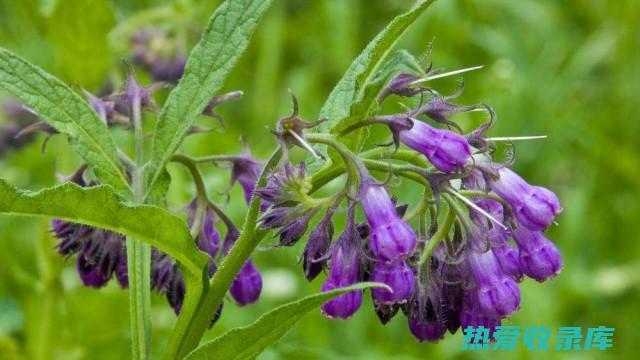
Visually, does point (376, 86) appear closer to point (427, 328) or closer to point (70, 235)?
point (427, 328)

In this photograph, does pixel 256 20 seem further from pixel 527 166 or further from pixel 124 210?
pixel 527 166

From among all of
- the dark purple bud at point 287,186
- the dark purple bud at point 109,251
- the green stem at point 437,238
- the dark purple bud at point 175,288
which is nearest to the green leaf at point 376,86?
the dark purple bud at point 287,186

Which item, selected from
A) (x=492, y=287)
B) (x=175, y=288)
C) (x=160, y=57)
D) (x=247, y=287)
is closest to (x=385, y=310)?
(x=492, y=287)

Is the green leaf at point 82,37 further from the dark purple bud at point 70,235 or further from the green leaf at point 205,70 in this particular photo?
the green leaf at point 205,70

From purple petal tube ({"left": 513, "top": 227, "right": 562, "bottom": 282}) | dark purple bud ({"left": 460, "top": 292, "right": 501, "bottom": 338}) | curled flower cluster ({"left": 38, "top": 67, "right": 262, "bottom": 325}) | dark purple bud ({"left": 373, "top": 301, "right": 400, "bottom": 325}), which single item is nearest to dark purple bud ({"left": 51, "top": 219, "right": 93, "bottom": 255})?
curled flower cluster ({"left": 38, "top": 67, "right": 262, "bottom": 325})

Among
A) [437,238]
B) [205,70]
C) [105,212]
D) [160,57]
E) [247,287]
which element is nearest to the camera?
[105,212]
